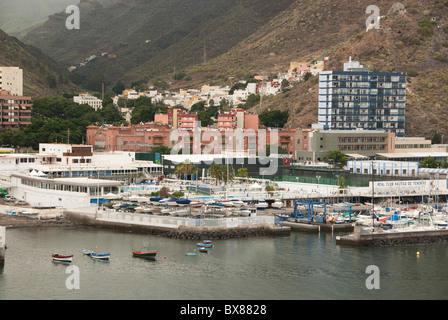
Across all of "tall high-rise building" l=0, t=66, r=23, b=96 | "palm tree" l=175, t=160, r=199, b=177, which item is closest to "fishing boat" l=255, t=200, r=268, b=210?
"palm tree" l=175, t=160, r=199, b=177

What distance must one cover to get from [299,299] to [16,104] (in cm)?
6206

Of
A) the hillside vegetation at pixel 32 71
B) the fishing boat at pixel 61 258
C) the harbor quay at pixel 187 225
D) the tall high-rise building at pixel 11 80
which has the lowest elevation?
the fishing boat at pixel 61 258

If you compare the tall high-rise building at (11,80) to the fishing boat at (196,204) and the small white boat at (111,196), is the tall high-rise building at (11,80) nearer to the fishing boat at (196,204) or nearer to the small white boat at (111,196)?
the small white boat at (111,196)

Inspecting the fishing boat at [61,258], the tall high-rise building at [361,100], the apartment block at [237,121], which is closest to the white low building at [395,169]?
the tall high-rise building at [361,100]

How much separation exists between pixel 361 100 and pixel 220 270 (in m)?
53.2

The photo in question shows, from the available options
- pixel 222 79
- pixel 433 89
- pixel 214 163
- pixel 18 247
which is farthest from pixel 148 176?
pixel 222 79

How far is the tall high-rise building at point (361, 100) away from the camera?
86.7 metres

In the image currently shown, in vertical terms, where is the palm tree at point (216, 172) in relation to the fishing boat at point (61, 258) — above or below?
above

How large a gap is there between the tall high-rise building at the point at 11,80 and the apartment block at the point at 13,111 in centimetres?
1707

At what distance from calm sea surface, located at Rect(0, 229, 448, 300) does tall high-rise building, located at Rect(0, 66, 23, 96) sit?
6322cm

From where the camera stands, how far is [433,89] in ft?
324

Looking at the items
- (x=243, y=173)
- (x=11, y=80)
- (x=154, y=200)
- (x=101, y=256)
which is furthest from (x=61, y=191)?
(x=11, y=80)

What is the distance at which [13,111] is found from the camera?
8825 centimetres

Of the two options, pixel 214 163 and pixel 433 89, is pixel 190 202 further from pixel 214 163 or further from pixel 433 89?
pixel 433 89
